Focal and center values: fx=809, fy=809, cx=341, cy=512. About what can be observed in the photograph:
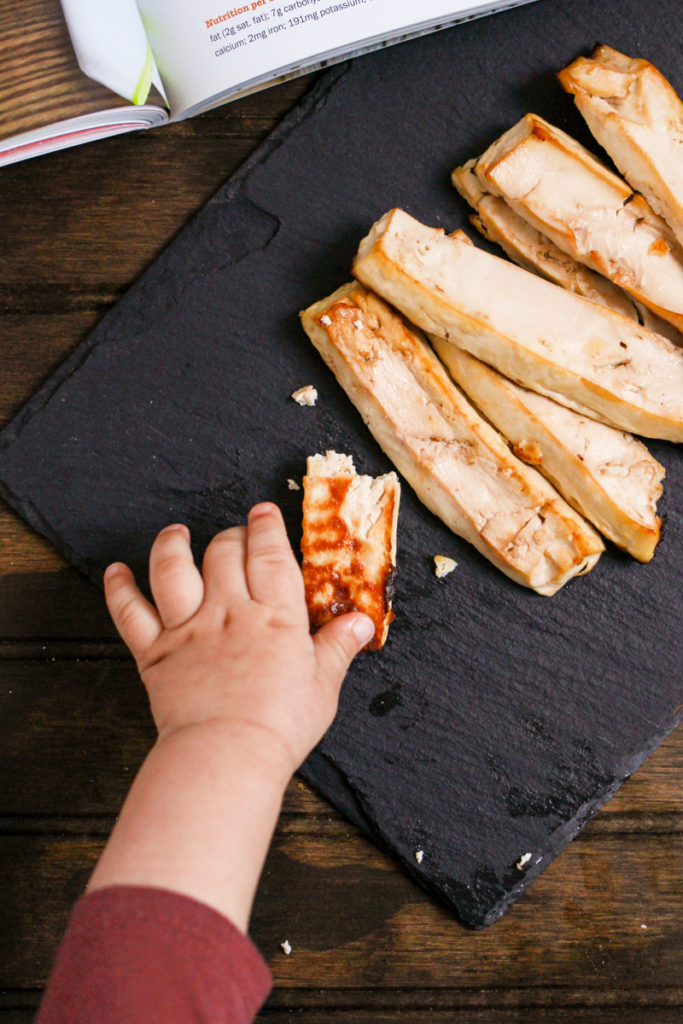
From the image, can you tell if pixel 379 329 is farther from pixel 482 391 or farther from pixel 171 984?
pixel 171 984

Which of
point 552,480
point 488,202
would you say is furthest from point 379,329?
point 552,480

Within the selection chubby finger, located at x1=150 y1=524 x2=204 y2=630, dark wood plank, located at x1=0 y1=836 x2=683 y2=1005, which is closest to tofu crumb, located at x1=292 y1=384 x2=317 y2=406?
chubby finger, located at x1=150 y1=524 x2=204 y2=630

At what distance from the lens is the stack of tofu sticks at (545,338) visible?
4.75 ft

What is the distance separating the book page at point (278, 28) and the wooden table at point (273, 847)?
4.3 inches

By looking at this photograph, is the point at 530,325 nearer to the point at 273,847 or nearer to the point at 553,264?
the point at 553,264

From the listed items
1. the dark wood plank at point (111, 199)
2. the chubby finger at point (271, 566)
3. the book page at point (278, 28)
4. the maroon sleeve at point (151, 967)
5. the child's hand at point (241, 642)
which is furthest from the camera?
the dark wood plank at point (111, 199)

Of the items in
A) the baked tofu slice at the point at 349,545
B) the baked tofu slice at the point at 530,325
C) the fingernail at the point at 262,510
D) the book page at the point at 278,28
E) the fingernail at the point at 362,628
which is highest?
the book page at the point at 278,28

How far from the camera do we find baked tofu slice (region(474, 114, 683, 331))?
1.47 meters

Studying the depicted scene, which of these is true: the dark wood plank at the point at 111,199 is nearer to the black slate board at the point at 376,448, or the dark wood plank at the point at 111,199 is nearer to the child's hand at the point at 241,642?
the black slate board at the point at 376,448

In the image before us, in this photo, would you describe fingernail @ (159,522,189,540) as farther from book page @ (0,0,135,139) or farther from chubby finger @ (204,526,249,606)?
book page @ (0,0,135,139)

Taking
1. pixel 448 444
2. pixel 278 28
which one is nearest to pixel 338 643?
pixel 448 444

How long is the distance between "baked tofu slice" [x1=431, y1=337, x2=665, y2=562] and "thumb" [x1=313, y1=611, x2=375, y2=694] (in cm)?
45

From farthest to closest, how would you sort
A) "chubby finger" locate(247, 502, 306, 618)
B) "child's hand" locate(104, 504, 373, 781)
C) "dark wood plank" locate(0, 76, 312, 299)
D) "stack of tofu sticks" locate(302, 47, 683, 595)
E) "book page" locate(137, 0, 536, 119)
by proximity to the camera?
"dark wood plank" locate(0, 76, 312, 299) → "book page" locate(137, 0, 536, 119) → "stack of tofu sticks" locate(302, 47, 683, 595) → "chubby finger" locate(247, 502, 306, 618) → "child's hand" locate(104, 504, 373, 781)

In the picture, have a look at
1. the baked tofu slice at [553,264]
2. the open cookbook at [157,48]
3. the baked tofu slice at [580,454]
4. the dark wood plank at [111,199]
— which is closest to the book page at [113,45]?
the open cookbook at [157,48]
